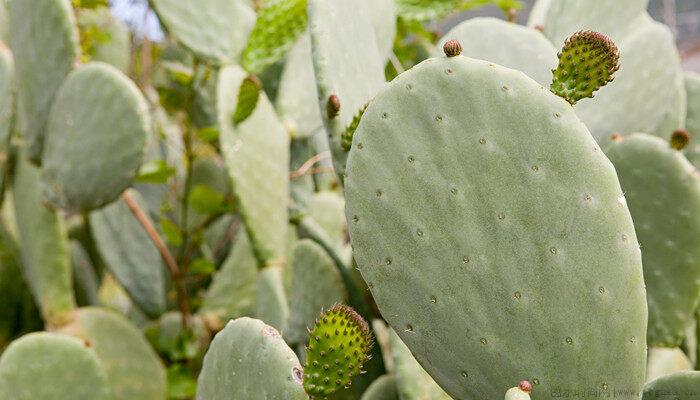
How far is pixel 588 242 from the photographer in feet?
2.36

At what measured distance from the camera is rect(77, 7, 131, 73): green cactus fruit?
7.29 feet

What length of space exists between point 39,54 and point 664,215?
1.11 meters

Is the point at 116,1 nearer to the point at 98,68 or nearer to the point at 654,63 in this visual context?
the point at 98,68

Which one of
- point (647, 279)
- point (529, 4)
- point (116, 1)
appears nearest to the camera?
point (647, 279)

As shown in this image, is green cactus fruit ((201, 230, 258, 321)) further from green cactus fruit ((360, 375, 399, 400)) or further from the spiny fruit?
the spiny fruit

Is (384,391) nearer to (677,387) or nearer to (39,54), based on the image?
(677,387)

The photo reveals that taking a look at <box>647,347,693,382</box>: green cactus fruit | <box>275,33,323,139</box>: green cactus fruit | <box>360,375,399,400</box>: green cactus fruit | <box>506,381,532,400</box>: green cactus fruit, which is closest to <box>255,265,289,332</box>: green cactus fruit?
<box>360,375,399,400</box>: green cactus fruit

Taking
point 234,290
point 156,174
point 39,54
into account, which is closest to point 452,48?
point 39,54

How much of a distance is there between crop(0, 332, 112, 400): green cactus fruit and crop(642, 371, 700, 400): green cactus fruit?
2.86ft

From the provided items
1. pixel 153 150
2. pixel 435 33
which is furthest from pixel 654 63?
pixel 153 150

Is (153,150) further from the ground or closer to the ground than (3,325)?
further from the ground

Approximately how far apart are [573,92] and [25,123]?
4.00 ft

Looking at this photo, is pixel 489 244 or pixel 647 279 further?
pixel 647 279

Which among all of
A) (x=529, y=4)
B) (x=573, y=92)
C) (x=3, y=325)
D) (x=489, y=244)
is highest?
(x=573, y=92)
